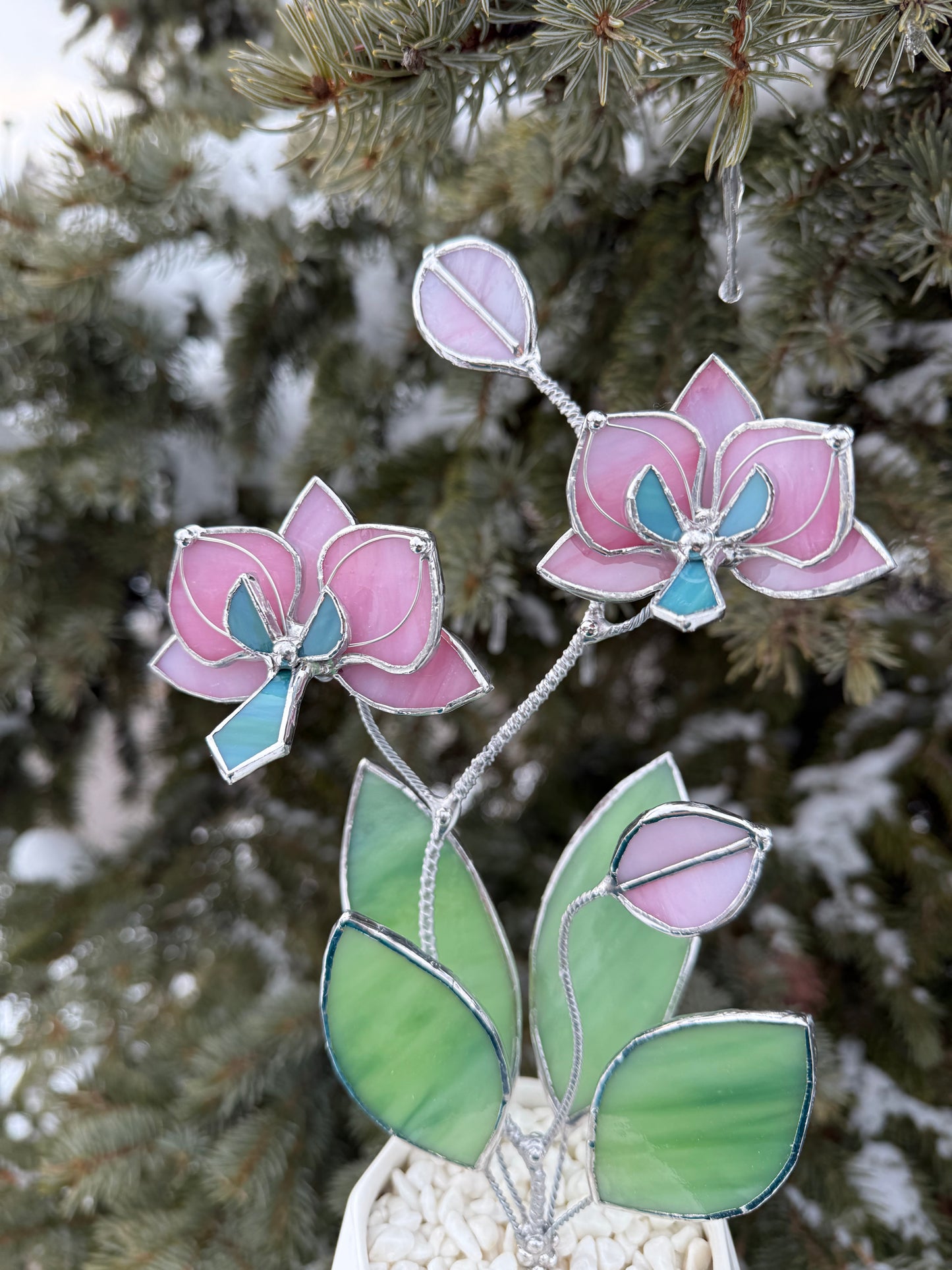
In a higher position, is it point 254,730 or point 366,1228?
point 254,730

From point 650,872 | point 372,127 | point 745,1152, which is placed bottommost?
point 745,1152

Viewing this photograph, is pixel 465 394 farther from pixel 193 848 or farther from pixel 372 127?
pixel 193 848

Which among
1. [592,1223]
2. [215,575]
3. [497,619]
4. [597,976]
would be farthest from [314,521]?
[592,1223]

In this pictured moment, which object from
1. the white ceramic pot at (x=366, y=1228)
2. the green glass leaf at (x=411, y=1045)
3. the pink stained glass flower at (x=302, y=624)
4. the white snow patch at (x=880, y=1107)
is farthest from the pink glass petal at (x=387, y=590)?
the white snow patch at (x=880, y=1107)

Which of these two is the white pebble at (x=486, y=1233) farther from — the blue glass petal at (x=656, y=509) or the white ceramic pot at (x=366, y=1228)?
the blue glass petal at (x=656, y=509)

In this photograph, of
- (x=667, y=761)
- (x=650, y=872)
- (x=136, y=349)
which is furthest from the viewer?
(x=136, y=349)

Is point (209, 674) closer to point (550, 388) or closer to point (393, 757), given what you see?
point (393, 757)

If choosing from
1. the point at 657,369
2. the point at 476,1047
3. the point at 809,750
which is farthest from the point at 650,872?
the point at 809,750
